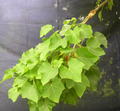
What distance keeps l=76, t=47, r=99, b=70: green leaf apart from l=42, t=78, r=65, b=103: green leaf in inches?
8.8

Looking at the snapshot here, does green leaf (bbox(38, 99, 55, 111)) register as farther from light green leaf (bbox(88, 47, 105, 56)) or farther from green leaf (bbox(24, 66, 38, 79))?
light green leaf (bbox(88, 47, 105, 56))

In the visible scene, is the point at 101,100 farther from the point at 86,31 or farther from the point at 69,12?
the point at 69,12

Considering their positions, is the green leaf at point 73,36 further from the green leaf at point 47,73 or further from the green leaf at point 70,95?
the green leaf at point 70,95

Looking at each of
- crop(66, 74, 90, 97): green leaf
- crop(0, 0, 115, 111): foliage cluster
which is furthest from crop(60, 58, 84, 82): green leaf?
crop(66, 74, 90, 97): green leaf

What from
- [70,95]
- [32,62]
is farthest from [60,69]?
[70,95]

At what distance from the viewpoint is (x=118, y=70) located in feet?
4.80

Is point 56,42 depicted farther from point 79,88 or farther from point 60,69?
point 79,88

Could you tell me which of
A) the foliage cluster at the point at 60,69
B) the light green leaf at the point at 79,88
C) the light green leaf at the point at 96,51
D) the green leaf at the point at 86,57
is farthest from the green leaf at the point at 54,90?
the light green leaf at the point at 96,51

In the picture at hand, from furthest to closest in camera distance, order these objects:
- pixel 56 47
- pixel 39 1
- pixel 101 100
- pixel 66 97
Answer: pixel 101 100, pixel 39 1, pixel 66 97, pixel 56 47

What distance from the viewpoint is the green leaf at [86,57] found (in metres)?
0.69

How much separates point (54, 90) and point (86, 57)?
0.32 meters

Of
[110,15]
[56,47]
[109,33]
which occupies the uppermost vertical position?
[110,15]

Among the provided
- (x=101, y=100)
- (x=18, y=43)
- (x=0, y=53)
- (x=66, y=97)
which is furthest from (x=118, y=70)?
(x=0, y=53)

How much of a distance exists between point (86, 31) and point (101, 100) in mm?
1166
